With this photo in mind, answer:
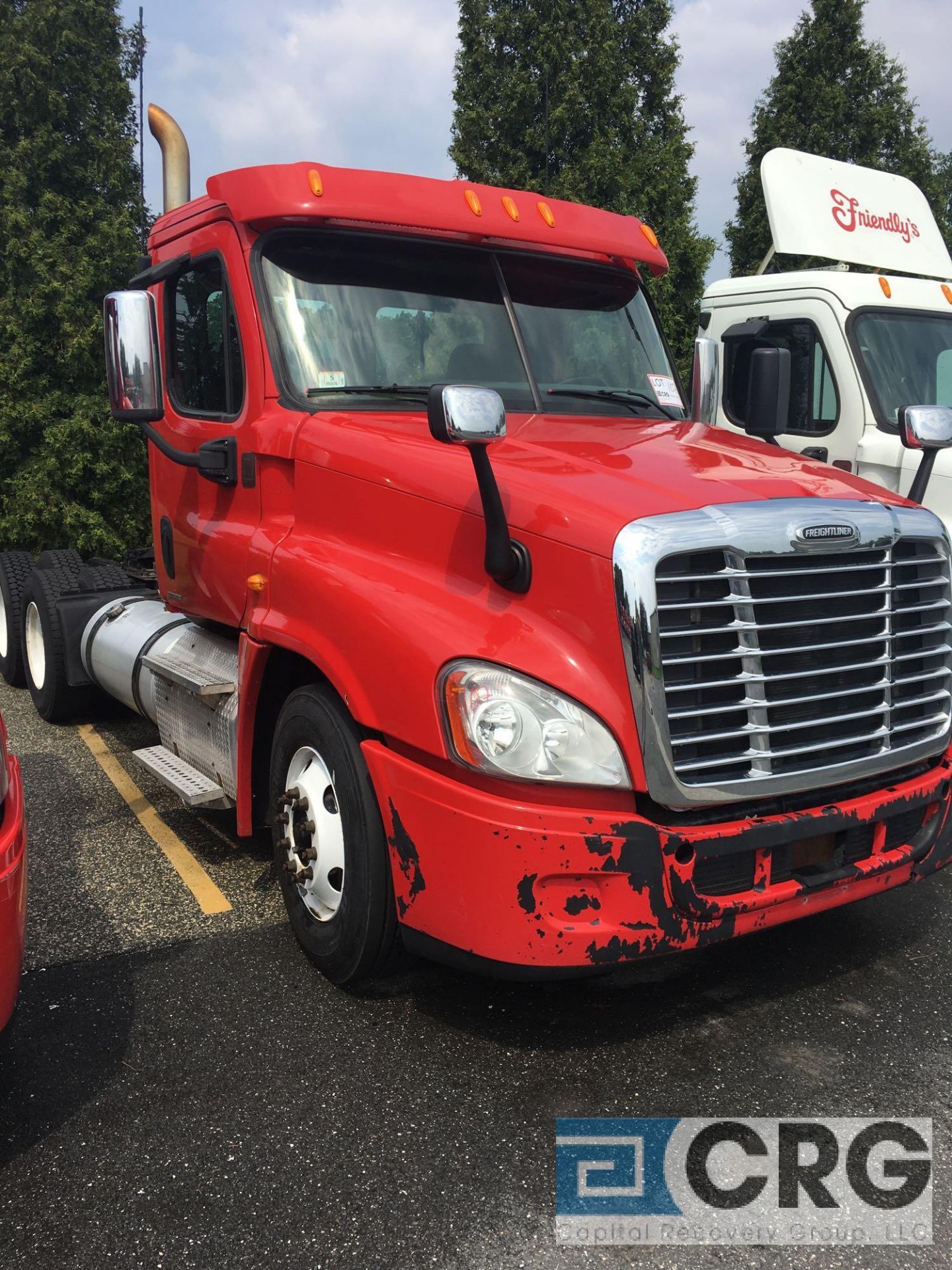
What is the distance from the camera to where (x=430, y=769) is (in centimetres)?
288

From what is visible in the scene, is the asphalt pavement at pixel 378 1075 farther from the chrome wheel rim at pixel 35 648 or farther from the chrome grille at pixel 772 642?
the chrome wheel rim at pixel 35 648

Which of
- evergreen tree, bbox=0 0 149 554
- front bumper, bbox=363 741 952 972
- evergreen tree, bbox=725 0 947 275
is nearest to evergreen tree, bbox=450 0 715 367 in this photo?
evergreen tree, bbox=725 0 947 275

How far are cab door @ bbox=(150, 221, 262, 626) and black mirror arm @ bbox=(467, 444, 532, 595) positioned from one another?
4.42 ft

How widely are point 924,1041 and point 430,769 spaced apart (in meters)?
1.73

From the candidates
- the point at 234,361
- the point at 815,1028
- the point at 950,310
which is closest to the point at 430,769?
the point at 815,1028

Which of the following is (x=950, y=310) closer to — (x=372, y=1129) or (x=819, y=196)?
(x=819, y=196)

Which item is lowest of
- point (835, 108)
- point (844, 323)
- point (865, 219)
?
point (844, 323)

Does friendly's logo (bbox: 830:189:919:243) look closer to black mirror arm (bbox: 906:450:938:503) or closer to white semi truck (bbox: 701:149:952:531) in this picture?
white semi truck (bbox: 701:149:952:531)

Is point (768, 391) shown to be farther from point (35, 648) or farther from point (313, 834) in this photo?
point (35, 648)

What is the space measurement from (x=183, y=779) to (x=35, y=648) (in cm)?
341

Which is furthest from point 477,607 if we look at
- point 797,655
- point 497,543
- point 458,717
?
point 797,655

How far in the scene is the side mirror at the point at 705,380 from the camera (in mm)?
4641

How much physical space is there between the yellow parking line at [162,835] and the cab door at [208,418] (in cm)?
106

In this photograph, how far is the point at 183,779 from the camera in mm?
4336
